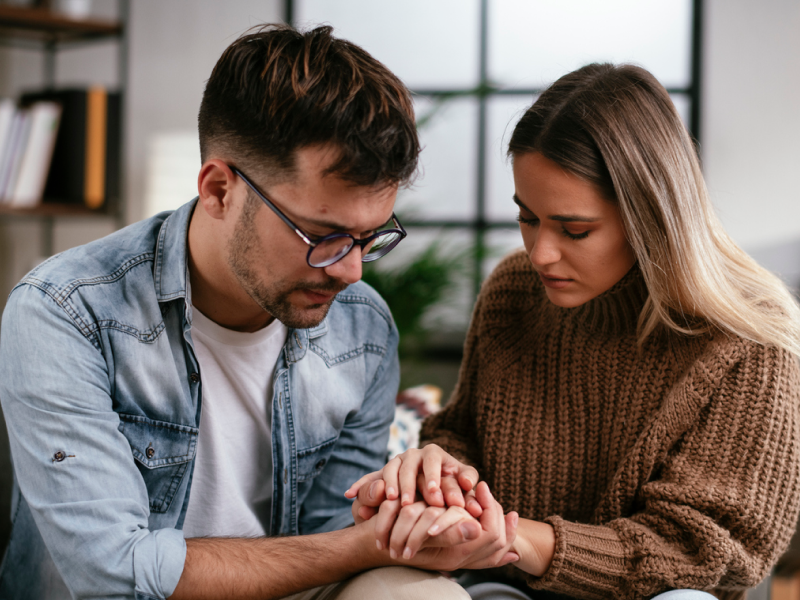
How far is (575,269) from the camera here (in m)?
1.07

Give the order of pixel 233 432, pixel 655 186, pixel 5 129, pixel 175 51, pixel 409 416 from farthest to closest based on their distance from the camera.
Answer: pixel 175 51 < pixel 5 129 < pixel 409 416 < pixel 233 432 < pixel 655 186

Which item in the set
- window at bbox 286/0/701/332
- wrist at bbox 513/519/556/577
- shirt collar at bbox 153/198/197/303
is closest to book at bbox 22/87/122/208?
window at bbox 286/0/701/332

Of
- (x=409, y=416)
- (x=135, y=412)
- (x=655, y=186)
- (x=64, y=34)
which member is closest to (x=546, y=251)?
(x=655, y=186)

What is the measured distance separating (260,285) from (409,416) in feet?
2.78

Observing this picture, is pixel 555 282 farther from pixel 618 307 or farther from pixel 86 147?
pixel 86 147

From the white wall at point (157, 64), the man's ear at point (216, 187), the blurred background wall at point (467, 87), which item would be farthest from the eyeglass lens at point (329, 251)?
the white wall at point (157, 64)

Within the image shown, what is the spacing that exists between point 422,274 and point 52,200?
1.25 meters

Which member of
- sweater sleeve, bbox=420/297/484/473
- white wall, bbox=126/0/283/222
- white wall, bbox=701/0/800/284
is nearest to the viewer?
sweater sleeve, bbox=420/297/484/473

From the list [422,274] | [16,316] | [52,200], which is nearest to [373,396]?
[16,316]

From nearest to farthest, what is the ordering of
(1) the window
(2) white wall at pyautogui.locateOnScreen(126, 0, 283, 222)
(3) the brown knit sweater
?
(3) the brown knit sweater
(1) the window
(2) white wall at pyautogui.locateOnScreen(126, 0, 283, 222)

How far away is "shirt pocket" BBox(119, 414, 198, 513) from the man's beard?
0.77ft

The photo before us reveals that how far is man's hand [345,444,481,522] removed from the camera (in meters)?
0.97

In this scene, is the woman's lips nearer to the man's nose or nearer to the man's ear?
the man's nose

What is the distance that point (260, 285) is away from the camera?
1.02 metres
